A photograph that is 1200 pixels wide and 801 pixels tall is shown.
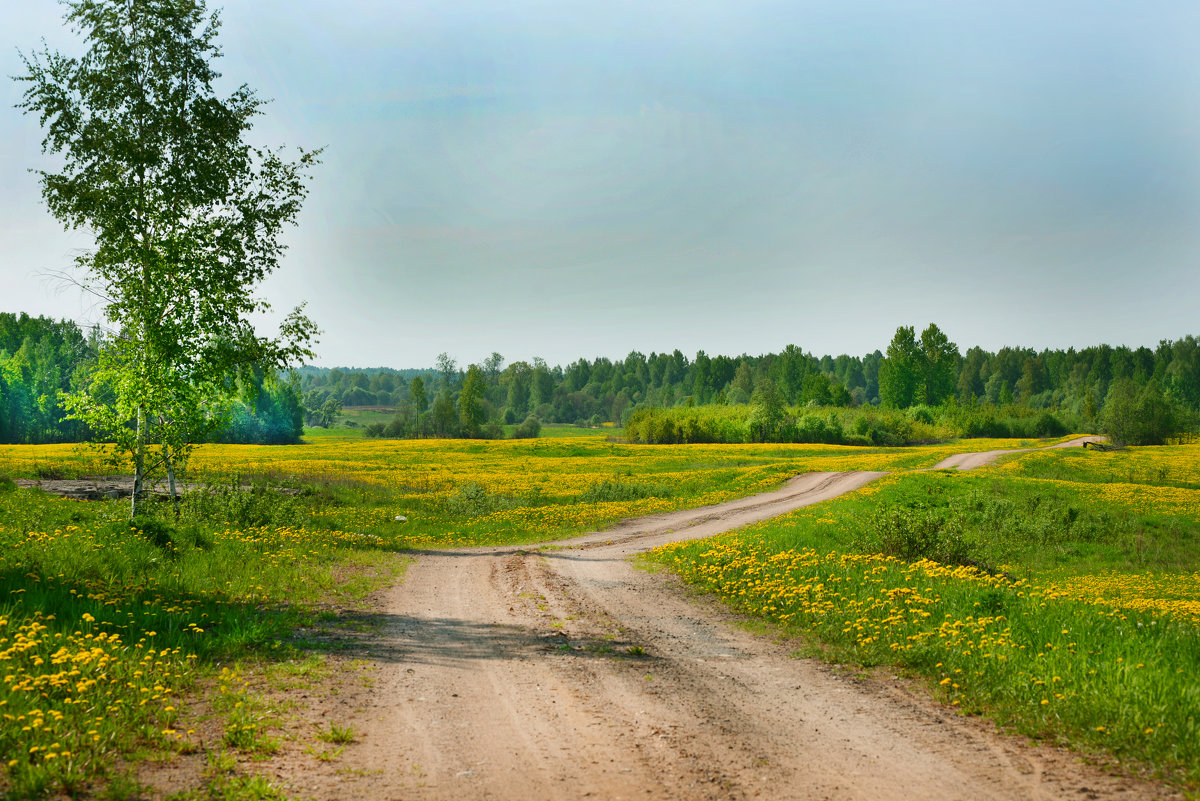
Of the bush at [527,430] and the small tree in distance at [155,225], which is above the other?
the small tree in distance at [155,225]

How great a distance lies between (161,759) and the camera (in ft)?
18.4

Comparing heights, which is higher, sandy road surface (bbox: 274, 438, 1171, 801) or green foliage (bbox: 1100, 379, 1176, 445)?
green foliage (bbox: 1100, 379, 1176, 445)

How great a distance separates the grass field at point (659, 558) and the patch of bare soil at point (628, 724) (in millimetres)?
797

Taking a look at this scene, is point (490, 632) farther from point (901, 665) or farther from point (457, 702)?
point (901, 665)

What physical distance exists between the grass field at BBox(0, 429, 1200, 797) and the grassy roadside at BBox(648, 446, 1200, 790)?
0.13 ft

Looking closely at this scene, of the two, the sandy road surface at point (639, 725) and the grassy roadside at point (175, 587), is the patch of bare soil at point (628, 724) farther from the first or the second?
the grassy roadside at point (175, 587)

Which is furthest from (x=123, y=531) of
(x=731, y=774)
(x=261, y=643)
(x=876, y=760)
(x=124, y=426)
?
(x=876, y=760)

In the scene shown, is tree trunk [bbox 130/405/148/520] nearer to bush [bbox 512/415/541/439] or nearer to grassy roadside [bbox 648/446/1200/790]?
grassy roadside [bbox 648/446/1200/790]

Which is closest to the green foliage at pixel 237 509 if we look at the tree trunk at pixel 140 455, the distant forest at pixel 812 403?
the tree trunk at pixel 140 455

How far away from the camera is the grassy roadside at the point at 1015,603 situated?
6535mm

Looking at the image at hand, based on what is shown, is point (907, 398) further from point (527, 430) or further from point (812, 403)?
point (527, 430)

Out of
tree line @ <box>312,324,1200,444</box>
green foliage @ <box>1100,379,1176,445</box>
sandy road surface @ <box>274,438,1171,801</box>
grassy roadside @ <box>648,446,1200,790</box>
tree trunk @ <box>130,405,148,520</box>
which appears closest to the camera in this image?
sandy road surface @ <box>274,438,1171,801</box>

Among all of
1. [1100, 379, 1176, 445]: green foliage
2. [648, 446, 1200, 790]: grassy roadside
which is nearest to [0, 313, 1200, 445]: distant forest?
[1100, 379, 1176, 445]: green foliage

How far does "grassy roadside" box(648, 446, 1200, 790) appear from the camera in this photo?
654 centimetres
